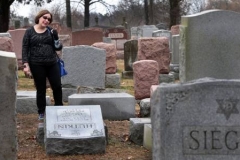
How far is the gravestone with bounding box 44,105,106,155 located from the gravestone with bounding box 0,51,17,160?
6.12 ft

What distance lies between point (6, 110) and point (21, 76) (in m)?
11.4

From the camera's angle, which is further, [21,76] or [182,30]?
[21,76]

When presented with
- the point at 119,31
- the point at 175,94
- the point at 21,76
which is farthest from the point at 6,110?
the point at 119,31

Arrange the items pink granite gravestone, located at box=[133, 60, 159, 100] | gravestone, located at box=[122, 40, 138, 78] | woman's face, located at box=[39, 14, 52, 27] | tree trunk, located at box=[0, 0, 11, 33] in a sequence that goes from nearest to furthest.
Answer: woman's face, located at box=[39, 14, 52, 27] < pink granite gravestone, located at box=[133, 60, 159, 100] < gravestone, located at box=[122, 40, 138, 78] < tree trunk, located at box=[0, 0, 11, 33]

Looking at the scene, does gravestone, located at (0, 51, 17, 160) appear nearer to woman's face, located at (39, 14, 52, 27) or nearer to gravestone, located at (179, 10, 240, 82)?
woman's face, located at (39, 14, 52, 27)

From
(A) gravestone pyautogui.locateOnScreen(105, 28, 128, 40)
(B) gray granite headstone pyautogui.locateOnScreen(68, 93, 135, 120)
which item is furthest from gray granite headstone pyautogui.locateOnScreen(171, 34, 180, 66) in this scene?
(A) gravestone pyautogui.locateOnScreen(105, 28, 128, 40)

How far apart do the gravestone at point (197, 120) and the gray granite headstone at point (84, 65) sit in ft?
22.3

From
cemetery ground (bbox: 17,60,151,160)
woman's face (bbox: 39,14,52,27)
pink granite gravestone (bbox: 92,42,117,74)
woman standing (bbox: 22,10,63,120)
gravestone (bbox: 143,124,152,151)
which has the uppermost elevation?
woman's face (bbox: 39,14,52,27)

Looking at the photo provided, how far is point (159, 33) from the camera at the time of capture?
2331 centimetres

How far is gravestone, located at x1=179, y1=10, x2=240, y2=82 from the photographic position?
8125 millimetres

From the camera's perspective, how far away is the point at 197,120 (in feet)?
16.1

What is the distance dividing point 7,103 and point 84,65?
682 centimetres

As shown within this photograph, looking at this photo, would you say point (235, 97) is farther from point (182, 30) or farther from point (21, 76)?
point (21, 76)

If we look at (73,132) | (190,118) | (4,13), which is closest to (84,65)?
(73,132)
